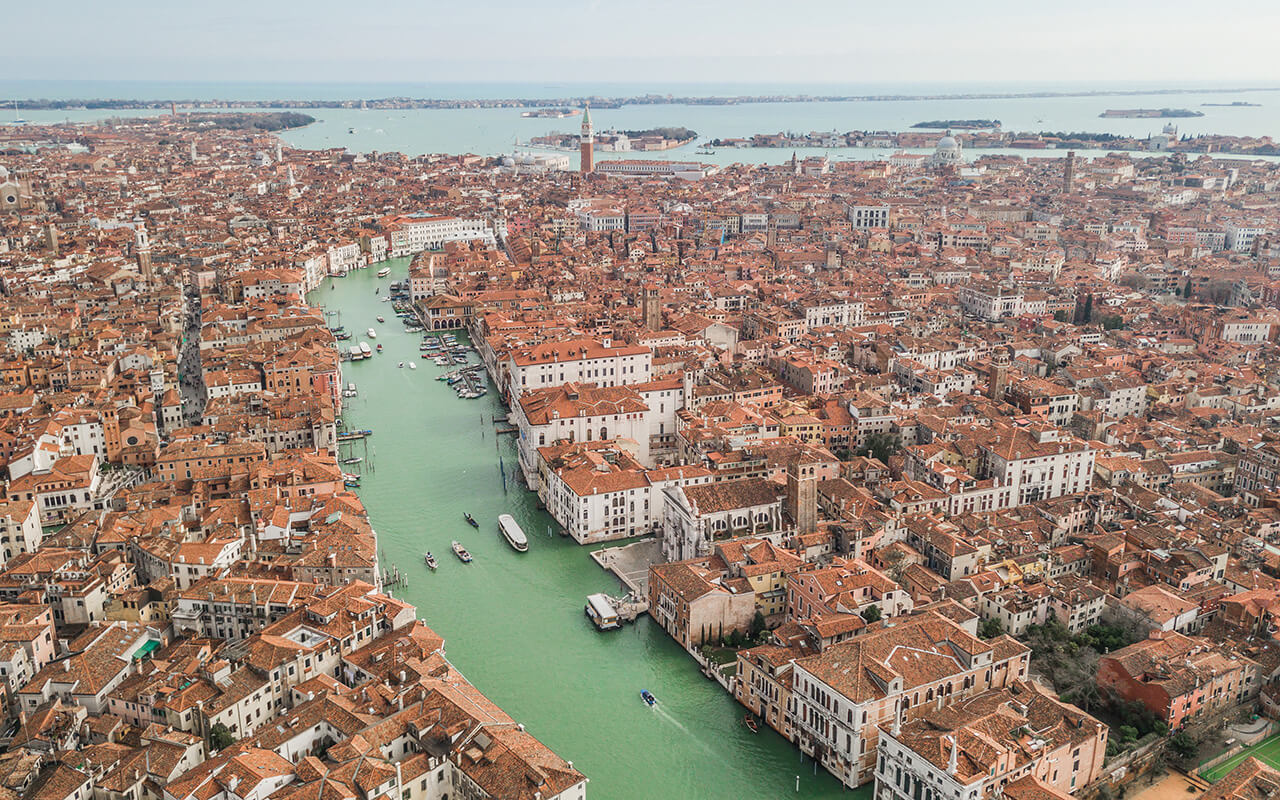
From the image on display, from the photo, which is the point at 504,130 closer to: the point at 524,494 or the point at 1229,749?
the point at 524,494

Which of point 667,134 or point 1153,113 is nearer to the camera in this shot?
point 667,134

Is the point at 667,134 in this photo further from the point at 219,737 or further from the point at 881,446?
the point at 219,737

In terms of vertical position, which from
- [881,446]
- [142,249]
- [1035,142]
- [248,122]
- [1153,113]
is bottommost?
[881,446]

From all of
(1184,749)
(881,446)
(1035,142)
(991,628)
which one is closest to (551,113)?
(1035,142)

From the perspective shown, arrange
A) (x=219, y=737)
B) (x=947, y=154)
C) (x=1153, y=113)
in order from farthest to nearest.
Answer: (x=1153, y=113)
(x=947, y=154)
(x=219, y=737)

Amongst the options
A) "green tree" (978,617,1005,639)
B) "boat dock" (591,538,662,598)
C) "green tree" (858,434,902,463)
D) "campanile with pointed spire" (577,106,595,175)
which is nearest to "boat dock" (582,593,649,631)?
"boat dock" (591,538,662,598)

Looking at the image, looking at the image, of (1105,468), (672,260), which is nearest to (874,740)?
(1105,468)

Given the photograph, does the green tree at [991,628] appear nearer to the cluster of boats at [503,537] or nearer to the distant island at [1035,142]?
the cluster of boats at [503,537]

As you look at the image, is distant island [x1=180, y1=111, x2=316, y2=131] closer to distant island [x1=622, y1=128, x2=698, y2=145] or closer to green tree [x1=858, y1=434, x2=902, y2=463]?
distant island [x1=622, y1=128, x2=698, y2=145]
